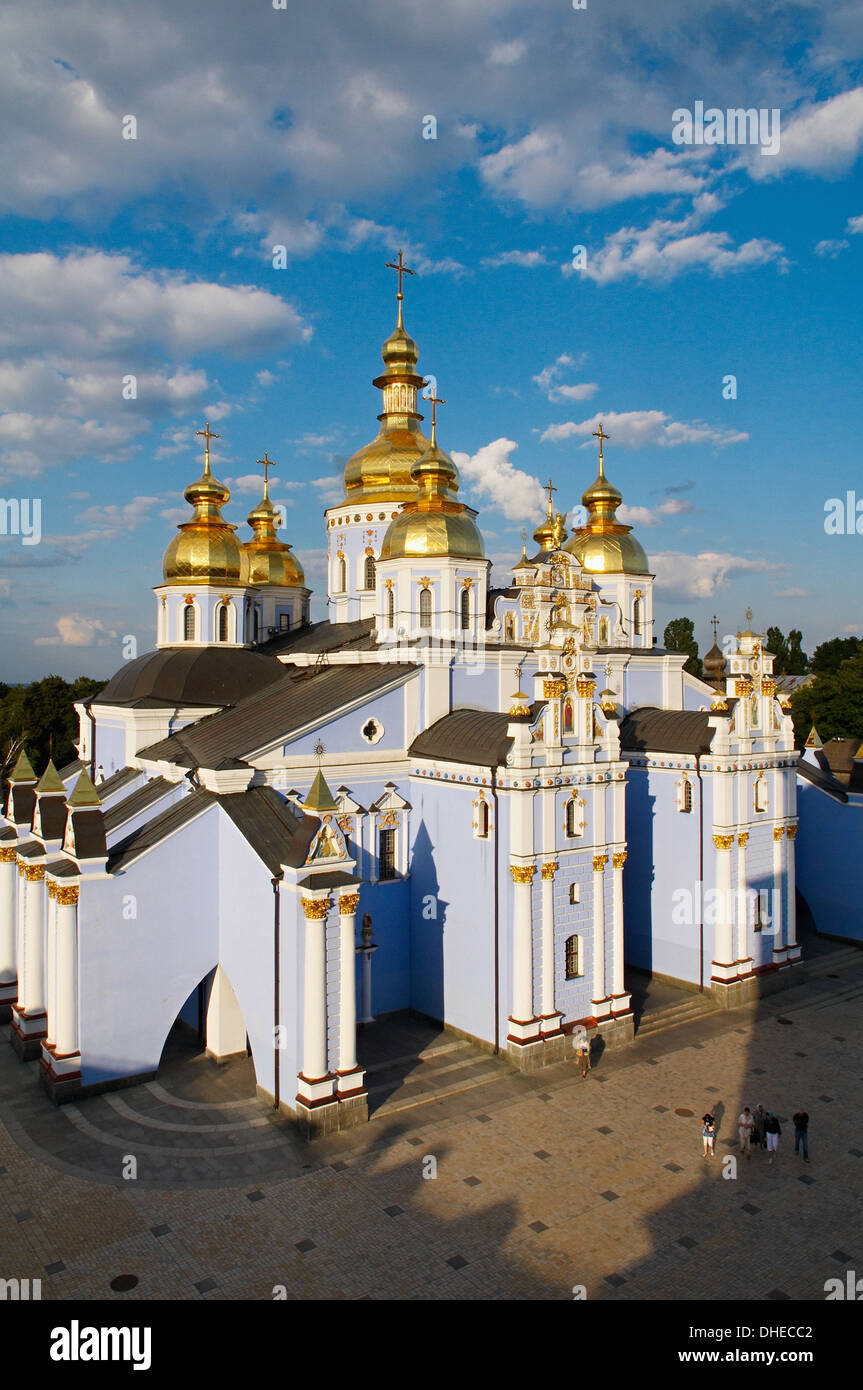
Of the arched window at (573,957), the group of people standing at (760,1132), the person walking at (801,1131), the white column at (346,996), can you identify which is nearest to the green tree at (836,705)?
the arched window at (573,957)

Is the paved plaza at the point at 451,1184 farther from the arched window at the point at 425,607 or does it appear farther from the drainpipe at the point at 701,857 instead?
the arched window at the point at 425,607

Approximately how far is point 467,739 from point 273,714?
4744 mm

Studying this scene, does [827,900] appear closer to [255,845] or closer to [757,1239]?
[757,1239]

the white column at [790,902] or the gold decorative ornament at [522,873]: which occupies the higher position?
the gold decorative ornament at [522,873]

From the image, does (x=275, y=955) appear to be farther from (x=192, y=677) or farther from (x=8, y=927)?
(x=192, y=677)

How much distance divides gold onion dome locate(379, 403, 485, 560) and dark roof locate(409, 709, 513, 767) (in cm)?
395

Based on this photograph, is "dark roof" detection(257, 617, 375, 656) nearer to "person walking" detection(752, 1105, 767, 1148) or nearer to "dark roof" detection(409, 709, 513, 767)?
"dark roof" detection(409, 709, 513, 767)

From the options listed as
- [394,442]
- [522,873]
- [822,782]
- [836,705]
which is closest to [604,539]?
[394,442]

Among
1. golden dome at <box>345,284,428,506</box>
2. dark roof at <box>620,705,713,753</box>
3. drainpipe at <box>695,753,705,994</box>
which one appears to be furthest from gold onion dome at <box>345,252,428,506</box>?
drainpipe at <box>695,753,705,994</box>

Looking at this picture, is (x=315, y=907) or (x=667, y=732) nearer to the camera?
(x=315, y=907)

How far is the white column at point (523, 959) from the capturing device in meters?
17.3

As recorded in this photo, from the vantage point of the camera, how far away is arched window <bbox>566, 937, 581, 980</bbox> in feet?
59.6

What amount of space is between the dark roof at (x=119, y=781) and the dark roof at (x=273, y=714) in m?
0.46

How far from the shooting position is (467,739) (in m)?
18.9
